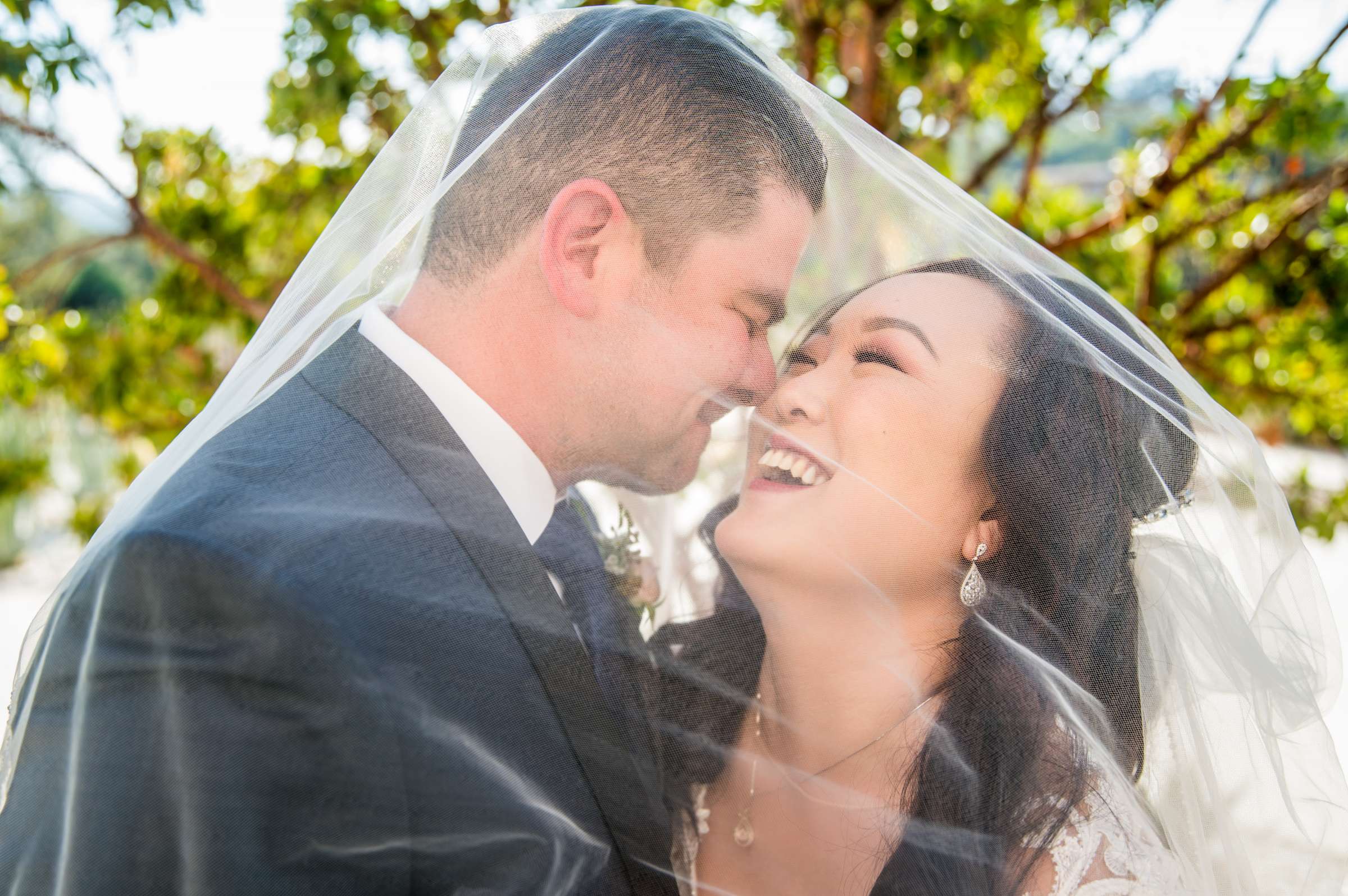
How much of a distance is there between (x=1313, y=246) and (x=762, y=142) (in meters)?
2.75

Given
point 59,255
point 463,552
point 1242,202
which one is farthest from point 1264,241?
point 59,255

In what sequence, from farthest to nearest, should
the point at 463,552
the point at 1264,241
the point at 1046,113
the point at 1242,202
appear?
the point at 1046,113 → the point at 1242,202 → the point at 1264,241 → the point at 463,552

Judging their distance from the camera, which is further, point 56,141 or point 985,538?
point 56,141

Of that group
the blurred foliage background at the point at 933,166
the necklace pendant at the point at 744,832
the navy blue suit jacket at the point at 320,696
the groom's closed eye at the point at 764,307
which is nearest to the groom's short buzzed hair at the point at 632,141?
the groom's closed eye at the point at 764,307

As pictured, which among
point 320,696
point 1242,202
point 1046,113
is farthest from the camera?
point 1046,113

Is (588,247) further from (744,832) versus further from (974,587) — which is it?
(744,832)

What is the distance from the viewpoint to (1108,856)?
1.49 meters

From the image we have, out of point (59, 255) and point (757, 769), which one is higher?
point (59, 255)

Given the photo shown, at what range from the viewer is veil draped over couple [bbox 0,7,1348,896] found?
4.57 ft

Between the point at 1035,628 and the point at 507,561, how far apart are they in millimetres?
827

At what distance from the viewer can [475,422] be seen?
1.45 meters

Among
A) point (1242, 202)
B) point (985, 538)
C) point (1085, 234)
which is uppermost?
point (1242, 202)

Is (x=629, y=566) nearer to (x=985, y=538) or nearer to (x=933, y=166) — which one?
(x=985, y=538)

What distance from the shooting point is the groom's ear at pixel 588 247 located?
1.45m
